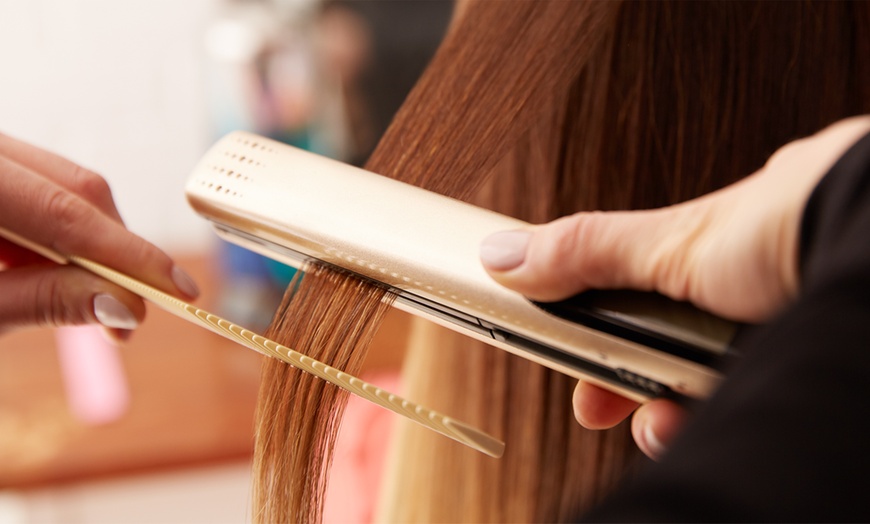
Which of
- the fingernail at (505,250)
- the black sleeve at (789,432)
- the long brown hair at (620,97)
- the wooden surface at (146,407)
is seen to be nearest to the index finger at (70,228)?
the long brown hair at (620,97)

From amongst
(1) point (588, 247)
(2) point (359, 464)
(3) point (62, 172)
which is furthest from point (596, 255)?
(2) point (359, 464)

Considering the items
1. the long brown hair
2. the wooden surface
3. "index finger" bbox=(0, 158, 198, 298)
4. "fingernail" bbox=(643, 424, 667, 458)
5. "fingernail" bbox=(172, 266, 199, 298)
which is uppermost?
the long brown hair

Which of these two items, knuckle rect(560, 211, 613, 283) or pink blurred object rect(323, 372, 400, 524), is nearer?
knuckle rect(560, 211, 613, 283)

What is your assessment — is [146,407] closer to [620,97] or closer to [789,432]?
[620,97]

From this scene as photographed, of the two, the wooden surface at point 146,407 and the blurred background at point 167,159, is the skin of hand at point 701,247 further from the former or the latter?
the wooden surface at point 146,407

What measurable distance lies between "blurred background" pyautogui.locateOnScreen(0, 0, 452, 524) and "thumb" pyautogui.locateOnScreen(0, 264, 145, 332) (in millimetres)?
437

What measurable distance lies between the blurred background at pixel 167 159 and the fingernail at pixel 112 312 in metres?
0.43

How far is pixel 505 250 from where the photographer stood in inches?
12.5

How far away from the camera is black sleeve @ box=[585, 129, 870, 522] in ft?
0.51

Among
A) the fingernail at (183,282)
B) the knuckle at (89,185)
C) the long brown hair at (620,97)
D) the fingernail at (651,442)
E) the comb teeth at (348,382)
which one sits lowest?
the fingernail at (651,442)

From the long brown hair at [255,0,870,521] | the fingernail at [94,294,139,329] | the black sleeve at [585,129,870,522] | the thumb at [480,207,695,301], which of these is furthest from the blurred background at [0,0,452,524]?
the black sleeve at [585,129,870,522]

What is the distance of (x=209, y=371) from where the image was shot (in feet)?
4.79

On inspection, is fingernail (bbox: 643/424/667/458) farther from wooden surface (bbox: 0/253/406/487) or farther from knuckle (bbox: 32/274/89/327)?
wooden surface (bbox: 0/253/406/487)

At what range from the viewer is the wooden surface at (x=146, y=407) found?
1.28 m
